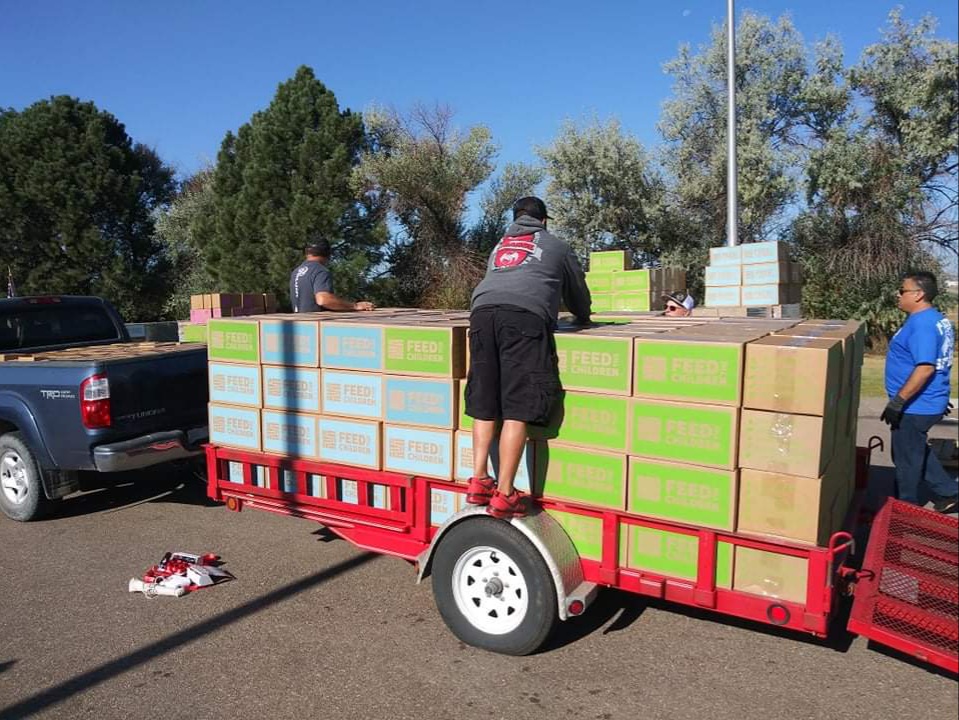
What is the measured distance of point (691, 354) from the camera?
3.45m

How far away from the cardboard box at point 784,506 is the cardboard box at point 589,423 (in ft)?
2.01

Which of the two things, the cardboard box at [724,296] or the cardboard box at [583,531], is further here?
the cardboard box at [724,296]

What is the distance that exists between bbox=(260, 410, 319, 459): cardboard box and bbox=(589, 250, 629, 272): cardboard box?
546 inches

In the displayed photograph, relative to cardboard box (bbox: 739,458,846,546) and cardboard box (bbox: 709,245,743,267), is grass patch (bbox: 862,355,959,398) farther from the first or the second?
cardboard box (bbox: 739,458,846,546)

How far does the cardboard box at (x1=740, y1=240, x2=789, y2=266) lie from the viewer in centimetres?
1482

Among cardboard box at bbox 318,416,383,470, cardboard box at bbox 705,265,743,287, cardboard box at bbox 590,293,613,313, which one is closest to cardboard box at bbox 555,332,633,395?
cardboard box at bbox 318,416,383,470

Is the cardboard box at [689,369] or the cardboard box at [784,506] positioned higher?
the cardboard box at [689,369]

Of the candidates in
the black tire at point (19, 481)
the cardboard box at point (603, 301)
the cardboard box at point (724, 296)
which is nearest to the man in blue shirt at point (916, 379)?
the black tire at point (19, 481)

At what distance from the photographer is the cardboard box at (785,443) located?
3213 millimetres

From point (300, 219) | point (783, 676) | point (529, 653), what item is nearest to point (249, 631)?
point (529, 653)

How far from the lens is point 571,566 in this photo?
3.78m

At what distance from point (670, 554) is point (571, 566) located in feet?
1.64

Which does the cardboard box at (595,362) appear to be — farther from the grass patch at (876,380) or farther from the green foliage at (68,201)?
the green foliage at (68,201)

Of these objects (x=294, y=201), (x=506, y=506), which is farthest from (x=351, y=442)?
(x=294, y=201)
